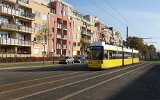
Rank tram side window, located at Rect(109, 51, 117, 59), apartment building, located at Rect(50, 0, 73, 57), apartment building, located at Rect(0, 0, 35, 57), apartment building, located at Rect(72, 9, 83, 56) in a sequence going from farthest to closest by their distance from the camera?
apartment building, located at Rect(72, 9, 83, 56)
apartment building, located at Rect(50, 0, 73, 57)
apartment building, located at Rect(0, 0, 35, 57)
tram side window, located at Rect(109, 51, 117, 59)

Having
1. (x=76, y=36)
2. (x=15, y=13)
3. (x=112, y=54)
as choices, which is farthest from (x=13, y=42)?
(x=76, y=36)

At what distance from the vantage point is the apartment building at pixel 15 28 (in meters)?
58.3

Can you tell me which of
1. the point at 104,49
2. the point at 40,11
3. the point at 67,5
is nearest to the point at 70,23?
the point at 67,5

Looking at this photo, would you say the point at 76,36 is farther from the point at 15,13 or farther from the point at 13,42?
the point at 13,42

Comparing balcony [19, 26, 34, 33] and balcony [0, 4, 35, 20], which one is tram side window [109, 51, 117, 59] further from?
balcony [19, 26, 34, 33]

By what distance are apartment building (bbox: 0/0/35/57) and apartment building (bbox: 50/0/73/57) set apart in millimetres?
13223

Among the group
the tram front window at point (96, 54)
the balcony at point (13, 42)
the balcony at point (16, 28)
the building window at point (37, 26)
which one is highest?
the building window at point (37, 26)

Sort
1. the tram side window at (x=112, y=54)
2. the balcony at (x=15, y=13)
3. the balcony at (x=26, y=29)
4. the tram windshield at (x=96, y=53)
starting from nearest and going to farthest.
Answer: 1. the tram windshield at (x=96, y=53)
2. the tram side window at (x=112, y=54)
3. the balcony at (x=15, y=13)
4. the balcony at (x=26, y=29)

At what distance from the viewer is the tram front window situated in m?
35.0

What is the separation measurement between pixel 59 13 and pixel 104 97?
247 ft

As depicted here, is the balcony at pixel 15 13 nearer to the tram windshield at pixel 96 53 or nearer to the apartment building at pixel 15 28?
the apartment building at pixel 15 28

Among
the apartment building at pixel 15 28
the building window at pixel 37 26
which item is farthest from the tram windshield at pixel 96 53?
the building window at pixel 37 26

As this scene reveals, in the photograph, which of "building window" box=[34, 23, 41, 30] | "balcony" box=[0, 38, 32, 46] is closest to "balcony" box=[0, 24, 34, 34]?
"balcony" box=[0, 38, 32, 46]

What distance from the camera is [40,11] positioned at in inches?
2936
